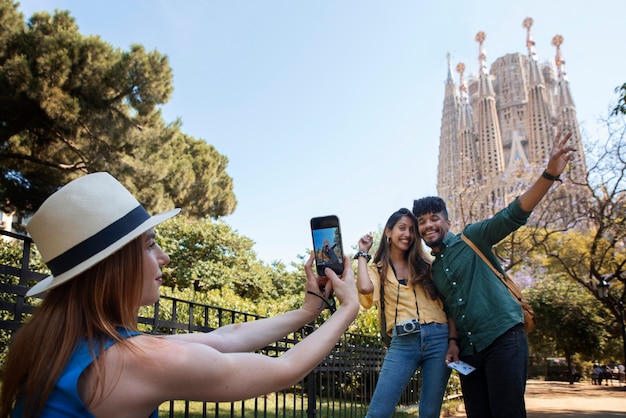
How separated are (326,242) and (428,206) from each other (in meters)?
1.49

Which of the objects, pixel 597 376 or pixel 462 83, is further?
pixel 462 83

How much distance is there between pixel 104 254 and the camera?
1.16m

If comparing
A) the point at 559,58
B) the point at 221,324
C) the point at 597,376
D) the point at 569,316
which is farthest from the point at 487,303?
the point at 559,58

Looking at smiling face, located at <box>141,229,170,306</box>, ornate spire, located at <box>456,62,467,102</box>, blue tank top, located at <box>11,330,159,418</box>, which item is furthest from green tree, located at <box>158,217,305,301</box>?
ornate spire, located at <box>456,62,467,102</box>

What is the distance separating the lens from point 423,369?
10.5ft

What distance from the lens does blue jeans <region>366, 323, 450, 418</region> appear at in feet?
10.1

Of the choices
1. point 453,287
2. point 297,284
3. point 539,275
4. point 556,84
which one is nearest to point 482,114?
point 556,84

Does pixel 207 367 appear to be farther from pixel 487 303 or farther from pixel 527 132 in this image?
pixel 527 132

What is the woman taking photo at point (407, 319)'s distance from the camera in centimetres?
309

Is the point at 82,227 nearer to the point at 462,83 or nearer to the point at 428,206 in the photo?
the point at 428,206

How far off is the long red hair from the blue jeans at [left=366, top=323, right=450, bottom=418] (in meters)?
2.23

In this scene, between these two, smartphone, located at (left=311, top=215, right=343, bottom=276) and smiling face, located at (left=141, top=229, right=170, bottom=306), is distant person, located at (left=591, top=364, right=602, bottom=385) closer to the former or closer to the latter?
smartphone, located at (left=311, top=215, right=343, bottom=276)

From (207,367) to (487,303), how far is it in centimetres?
212

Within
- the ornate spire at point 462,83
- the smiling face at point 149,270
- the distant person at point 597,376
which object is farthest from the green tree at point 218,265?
the ornate spire at point 462,83
